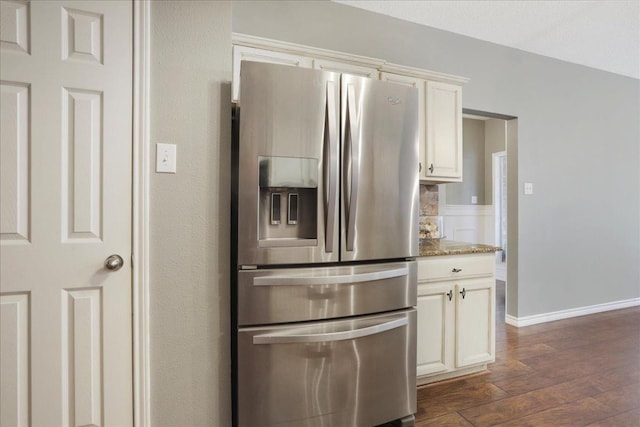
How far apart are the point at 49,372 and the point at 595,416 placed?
2.70 metres

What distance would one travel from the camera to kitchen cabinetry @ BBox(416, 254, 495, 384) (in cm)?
207

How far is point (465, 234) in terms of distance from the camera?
514cm

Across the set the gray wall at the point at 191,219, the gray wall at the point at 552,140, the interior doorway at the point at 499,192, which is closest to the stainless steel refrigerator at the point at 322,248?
the gray wall at the point at 191,219

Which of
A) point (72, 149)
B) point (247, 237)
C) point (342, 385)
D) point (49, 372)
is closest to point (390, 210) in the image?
point (247, 237)

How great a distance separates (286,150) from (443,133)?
1.55 m

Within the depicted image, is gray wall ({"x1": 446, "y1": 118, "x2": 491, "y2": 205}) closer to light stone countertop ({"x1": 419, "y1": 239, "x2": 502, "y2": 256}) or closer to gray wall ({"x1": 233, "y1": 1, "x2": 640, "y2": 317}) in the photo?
gray wall ({"x1": 233, "y1": 1, "x2": 640, "y2": 317})

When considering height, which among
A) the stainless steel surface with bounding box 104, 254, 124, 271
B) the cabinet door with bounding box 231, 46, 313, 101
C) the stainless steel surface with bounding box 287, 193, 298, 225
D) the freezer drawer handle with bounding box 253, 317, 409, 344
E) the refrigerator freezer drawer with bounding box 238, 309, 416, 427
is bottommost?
the refrigerator freezer drawer with bounding box 238, 309, 416, 427

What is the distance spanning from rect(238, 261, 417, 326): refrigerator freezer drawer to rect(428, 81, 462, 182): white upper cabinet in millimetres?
1131

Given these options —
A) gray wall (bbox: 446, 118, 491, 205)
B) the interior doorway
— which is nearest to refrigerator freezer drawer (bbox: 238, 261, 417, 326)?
gray wall (bbox: 446, 118, 491, 205)

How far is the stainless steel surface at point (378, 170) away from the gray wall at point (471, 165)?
12.3 ft

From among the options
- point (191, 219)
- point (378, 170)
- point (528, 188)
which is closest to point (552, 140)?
point (528, 188)

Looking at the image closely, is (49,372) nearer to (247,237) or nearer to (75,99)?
(247,237)

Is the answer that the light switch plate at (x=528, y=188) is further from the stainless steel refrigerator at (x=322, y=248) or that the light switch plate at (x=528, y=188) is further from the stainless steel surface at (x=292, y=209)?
the stainless steel surface at (x=292, y=209)

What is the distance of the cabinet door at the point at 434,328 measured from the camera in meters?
2.05
